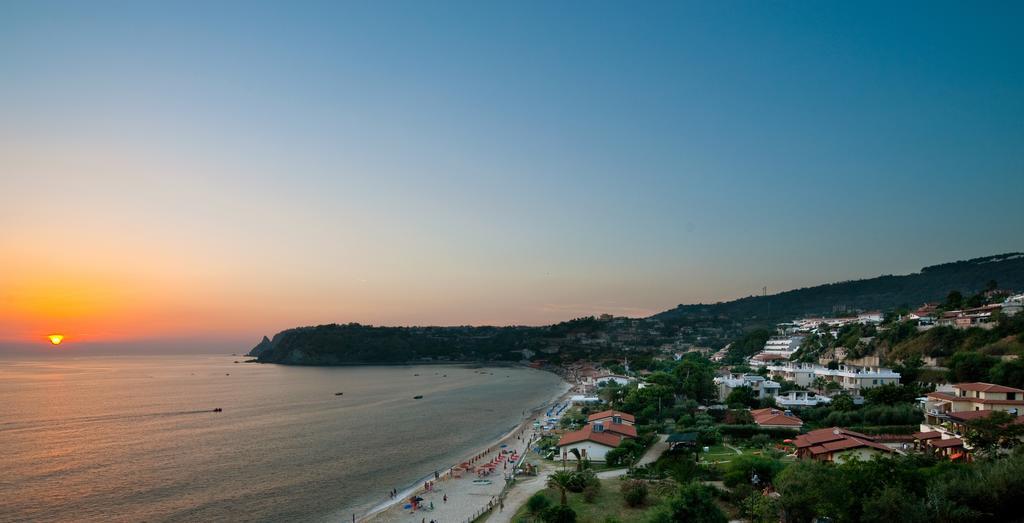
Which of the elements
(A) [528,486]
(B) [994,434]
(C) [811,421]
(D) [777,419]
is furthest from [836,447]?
(A) [528,486]

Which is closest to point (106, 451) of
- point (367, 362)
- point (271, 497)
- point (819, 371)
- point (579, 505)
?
point (271, 497)

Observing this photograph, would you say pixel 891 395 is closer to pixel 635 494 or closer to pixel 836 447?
pixel 836 447

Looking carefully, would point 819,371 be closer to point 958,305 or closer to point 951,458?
point 958,305

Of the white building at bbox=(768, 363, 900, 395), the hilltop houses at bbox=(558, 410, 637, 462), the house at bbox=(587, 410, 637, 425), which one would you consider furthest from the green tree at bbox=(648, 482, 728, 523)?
the white building at bbox=(768, 363, 900, 395)

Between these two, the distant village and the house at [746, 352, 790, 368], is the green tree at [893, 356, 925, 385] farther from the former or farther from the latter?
the house at [746, 352, 790, 368]

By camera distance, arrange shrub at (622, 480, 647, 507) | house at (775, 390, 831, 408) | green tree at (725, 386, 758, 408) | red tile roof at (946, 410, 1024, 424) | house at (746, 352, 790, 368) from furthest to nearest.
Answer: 1. house at (746, 352, 790, 368)
2. green tree at (725, 386, 758, 408)
3. house at (775, 390, 831, 408)
4. red tile roof at (946, 410, 1024, 424)
5. shrub at (622, 480, 647, 507)
